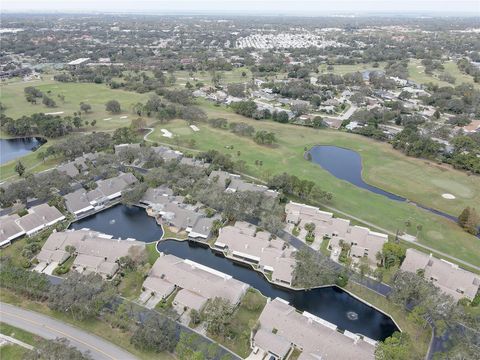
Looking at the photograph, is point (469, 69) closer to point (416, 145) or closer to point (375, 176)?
point (416, 145)

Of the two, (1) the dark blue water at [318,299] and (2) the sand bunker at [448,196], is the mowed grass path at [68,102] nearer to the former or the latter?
(1) the dark blue water at [318,299]

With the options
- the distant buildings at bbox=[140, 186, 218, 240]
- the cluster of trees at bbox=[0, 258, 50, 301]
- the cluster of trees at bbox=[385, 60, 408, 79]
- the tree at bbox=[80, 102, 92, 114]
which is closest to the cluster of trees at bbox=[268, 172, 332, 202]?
the distant buildings at bbox=[140, 186, 218, 240]

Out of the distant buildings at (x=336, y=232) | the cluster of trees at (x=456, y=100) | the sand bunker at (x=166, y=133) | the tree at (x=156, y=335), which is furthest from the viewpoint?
the cluster of trees at (x=456, y=100)

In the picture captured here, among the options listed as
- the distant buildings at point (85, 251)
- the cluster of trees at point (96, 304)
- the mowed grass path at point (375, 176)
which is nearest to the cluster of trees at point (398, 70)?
the mowed grass path at point (375, 176)

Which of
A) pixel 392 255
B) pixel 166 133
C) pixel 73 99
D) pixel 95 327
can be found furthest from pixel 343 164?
pixel 73 99

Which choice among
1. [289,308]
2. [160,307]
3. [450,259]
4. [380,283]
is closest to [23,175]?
[160,307]

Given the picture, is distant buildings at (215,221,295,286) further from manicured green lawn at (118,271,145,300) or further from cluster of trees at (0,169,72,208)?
cluster of trees at (0,169,72,208)

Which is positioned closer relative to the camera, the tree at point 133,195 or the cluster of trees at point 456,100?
the tree at point 133,195
